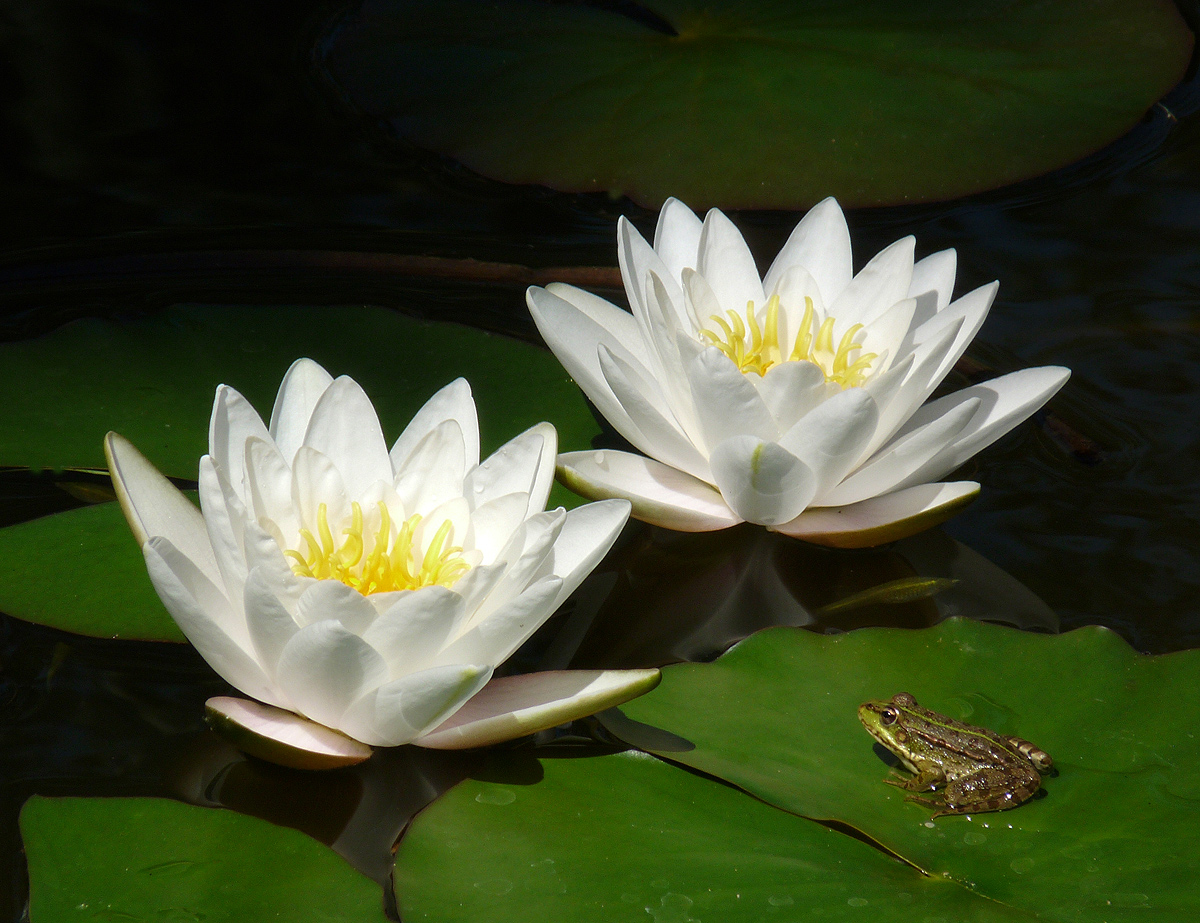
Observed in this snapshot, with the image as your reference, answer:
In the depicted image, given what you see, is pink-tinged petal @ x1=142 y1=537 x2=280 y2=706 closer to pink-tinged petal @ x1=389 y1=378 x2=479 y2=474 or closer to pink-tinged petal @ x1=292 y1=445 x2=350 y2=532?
pink-tinged petal @ x1=292 y1=445 x2=350 y2=532

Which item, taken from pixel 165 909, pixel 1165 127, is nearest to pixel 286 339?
pixel 165 909

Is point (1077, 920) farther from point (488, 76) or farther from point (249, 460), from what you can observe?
point (488, 76)

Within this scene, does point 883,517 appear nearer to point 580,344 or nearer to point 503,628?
point 580,344

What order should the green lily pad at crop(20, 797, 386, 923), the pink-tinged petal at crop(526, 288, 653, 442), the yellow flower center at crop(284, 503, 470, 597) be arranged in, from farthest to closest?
the pink-tinged petal at crop(526, 288, 653, 442) < the yellow flower center at crop(284, 503, 470, 597) < the green lily pad at crop(20, 797, 386, 923)

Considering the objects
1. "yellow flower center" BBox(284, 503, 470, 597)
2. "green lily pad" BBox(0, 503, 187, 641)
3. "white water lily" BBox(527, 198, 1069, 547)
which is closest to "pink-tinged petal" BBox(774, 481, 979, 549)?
"white water lily" BBox(527, 198, 1069, 547)

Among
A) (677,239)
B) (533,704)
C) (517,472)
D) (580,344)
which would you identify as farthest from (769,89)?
(533,704)

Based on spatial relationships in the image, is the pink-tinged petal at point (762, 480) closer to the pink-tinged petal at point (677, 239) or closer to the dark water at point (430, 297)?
the dark water at point (430, 297)
